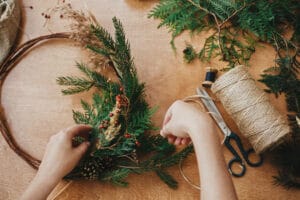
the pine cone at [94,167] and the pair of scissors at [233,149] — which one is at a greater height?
the pine cone at [94,167]

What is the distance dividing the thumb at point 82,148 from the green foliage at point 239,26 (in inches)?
17.0

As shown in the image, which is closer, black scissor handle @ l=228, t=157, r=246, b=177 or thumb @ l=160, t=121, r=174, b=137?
thumb @ l=160, t=121, r=174, b=137

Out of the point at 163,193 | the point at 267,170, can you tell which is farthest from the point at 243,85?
the point at 163,193

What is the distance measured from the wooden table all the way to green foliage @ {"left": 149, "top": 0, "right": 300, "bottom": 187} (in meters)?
0.03

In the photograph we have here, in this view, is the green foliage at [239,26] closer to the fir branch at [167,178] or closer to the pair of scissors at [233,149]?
the pair of scissors at [233,149]

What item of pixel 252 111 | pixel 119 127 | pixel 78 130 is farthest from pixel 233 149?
pixel 78 130

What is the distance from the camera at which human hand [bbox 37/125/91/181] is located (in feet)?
2.69

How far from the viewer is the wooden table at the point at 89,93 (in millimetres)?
896

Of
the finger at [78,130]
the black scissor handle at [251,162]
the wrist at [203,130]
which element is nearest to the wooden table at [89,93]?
the black scissor handle at [251,162]

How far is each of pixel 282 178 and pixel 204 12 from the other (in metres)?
0.58

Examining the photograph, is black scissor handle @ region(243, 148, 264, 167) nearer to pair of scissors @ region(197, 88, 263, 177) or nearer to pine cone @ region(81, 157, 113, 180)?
pair of scissors @ region(197, 88, 263, 177)

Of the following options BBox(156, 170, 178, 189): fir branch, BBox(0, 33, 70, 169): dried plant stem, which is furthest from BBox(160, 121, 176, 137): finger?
BBox(0, 33, 70, 169): dried plant stem

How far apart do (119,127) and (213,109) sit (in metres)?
0.31

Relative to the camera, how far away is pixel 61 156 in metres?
0.82
